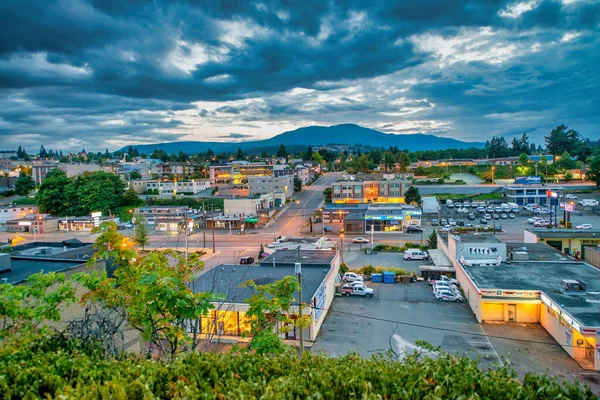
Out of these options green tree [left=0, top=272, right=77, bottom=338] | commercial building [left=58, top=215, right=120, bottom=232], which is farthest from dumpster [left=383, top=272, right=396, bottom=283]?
commercial building [left=58, top=215, right=120, bottom=232]

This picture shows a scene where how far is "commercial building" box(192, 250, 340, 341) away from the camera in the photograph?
12922 mm

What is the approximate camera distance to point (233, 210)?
43.6 meters

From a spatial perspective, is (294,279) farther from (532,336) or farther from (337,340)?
(532,336)

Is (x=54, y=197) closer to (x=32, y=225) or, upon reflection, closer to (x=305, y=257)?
(x=32, y=225)

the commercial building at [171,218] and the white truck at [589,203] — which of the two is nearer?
the commercial building at [171,218]

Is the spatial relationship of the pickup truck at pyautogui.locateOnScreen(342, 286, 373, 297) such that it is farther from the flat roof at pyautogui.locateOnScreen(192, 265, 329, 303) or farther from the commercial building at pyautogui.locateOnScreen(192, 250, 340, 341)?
the flat roof at pyautogui.locateOnScreen(192, 265, 329, 303)

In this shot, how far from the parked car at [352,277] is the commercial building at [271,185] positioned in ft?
114

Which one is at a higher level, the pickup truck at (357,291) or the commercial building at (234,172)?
the commercial building at (234,172)

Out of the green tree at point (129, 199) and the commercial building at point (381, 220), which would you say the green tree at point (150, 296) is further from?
the green tree at point (129, 199)

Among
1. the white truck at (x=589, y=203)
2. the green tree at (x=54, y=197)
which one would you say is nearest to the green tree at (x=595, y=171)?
the white truck at (x=589, y=203)

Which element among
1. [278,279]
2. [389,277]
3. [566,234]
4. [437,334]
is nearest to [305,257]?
[389,277]

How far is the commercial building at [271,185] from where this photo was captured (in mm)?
55631

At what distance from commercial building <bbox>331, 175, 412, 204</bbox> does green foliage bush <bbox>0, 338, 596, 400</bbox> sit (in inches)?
1876

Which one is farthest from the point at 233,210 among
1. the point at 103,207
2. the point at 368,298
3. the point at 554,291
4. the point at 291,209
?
the point at 554,291
